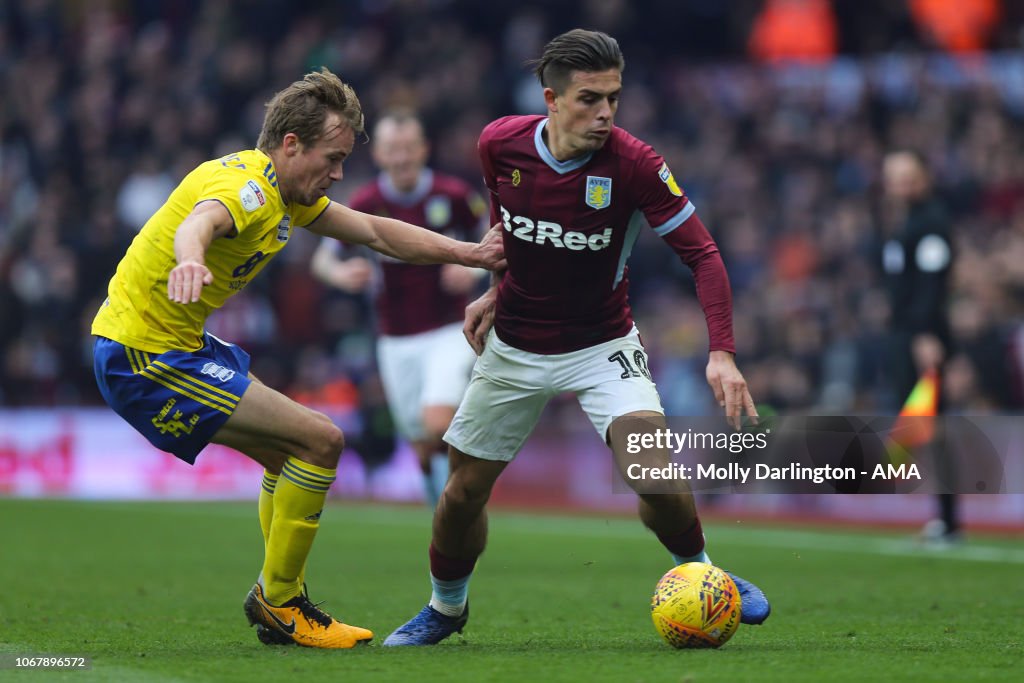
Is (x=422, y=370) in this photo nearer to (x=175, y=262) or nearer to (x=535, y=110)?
(x=175, y=262)

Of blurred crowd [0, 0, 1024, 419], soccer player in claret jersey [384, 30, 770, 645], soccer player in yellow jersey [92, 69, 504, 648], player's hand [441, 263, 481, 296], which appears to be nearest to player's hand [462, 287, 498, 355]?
soccer player in claret jersey [384, 30, 770, 645]

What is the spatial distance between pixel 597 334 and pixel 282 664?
5.98 ft

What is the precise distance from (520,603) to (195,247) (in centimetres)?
323

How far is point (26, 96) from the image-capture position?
65.6 ft

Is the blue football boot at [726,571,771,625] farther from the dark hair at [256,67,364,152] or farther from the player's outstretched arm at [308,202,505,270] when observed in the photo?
the dark hair at [256,67,364,152]

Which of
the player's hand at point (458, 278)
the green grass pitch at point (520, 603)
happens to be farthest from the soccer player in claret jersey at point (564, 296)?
the player's hand at point (458, 278)

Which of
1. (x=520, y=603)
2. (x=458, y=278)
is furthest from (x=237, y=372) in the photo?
(x=458, y=278)

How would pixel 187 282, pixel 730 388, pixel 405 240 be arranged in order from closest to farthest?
pixel 187 282, pixel 730 388, pixel 405 240

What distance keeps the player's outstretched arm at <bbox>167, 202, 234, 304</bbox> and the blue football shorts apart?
48 centimetres

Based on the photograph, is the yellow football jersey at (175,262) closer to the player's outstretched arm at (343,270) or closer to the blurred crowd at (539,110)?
the player's outstretched arm at (343,270)

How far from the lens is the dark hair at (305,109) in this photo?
20.0 ft

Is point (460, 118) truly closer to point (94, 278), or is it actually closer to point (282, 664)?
point (94, 278)

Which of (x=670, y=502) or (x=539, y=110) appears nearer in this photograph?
(x=670, y=502)

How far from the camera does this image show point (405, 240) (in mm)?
6566
